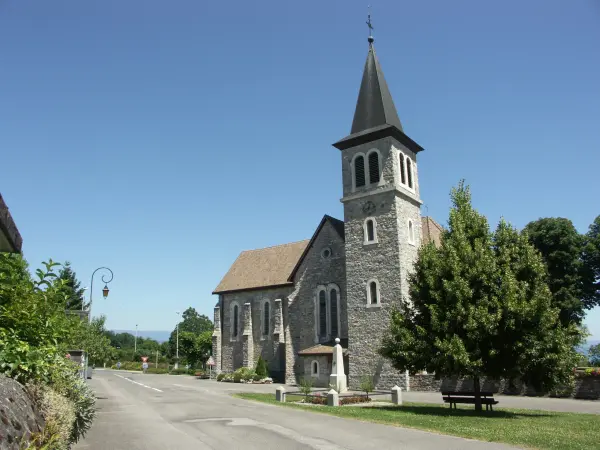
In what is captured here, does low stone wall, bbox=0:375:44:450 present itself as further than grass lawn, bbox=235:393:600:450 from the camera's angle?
No

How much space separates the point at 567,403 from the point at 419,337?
9.61 metres

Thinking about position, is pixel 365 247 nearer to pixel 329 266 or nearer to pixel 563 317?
pixel 329 266

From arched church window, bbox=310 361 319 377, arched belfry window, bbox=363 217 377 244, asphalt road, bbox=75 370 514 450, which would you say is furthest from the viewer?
arched church window, bbox=310 361 319 377

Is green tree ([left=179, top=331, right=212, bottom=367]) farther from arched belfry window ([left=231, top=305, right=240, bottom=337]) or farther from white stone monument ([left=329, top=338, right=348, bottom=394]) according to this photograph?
white stone monument ([left=329, top=338, right=348, bottom=394])

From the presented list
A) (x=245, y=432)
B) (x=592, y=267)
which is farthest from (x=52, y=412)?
(x=592, y=267)

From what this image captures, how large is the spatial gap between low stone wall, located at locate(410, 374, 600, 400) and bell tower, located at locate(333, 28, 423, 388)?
1292mm

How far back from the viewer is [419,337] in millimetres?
18484

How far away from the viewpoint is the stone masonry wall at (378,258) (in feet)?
101

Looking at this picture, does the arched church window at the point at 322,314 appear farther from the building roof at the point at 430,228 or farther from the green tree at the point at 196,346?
the green tree at the point at 196,346

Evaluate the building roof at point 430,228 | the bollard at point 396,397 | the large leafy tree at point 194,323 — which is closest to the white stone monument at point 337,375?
the bollard at point 396,397

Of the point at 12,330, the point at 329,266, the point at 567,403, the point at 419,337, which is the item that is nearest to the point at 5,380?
the point at 12,330

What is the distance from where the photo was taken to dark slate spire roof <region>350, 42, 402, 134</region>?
3466cm

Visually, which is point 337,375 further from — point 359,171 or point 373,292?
point 359,171

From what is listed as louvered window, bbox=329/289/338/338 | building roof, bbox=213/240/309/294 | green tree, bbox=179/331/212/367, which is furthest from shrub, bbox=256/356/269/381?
green tree, bbox=179/331/212/367
